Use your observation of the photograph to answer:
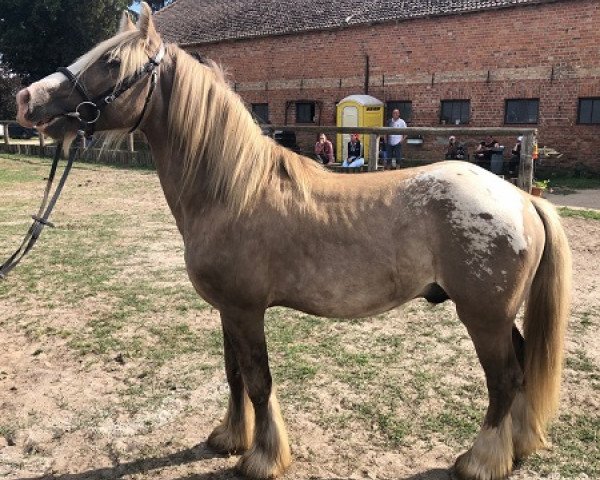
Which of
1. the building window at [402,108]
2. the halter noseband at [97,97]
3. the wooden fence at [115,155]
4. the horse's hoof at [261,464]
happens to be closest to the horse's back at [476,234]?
the horse's hoof at [261,464]

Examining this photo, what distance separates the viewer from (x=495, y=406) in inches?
104

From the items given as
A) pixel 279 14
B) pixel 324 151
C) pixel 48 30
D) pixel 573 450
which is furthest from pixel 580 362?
pixel 48 30

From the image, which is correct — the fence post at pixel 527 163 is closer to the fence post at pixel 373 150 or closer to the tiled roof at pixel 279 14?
the fence post at pixel 373 150

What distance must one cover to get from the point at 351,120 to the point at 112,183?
862cm

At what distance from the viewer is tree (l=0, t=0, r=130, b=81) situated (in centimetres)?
3042

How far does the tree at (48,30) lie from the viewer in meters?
30.4

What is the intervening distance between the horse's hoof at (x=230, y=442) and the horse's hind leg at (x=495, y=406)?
1202 mm

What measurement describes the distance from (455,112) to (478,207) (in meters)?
15.8

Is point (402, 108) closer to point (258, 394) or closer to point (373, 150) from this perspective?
point (373, 150)

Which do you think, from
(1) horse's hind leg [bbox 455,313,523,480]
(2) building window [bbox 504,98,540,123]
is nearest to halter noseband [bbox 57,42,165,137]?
(1) horse's hind leg [bbox 455,313,523,480]

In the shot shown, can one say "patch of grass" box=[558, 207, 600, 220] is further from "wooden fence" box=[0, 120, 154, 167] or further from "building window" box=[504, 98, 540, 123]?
"wooden fence" box=[0, 120, 154, 167]

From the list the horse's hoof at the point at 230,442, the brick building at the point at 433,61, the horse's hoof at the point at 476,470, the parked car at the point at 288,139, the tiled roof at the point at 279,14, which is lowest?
the horse's hoof at the point at 230,442

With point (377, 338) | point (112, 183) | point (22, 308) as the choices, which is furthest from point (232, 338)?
point (112, 183)

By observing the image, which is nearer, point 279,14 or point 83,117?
point 83,117
